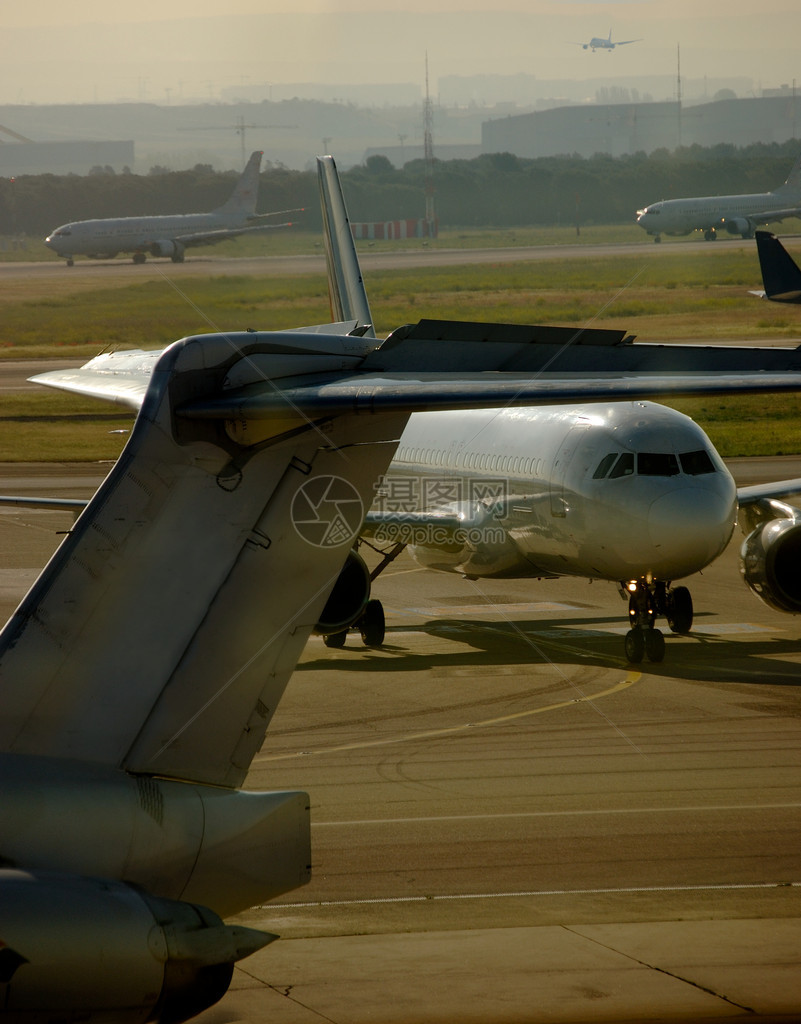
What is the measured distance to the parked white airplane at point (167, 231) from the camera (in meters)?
87.8

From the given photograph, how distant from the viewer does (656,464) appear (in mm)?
22453

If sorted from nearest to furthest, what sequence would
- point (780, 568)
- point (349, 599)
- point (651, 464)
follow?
1. point (651, 464)
2. point (349, 599)
3. point (780, 568)

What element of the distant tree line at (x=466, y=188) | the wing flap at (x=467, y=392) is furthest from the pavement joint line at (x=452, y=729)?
the distant tree line at (x=466, y=188)

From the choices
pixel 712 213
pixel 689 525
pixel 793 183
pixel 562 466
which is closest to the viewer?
pixel 689 525

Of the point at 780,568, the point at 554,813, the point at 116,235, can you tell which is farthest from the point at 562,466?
the point at 116,235

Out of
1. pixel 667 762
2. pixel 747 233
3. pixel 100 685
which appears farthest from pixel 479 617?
pixel 747 233

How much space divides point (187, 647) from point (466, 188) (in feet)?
476

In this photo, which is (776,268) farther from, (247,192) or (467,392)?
(467,392)

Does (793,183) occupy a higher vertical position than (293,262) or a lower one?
higher

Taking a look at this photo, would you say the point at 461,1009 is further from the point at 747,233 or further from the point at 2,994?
the point at 747,233

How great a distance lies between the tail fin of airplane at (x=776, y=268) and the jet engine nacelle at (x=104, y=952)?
4615 cm

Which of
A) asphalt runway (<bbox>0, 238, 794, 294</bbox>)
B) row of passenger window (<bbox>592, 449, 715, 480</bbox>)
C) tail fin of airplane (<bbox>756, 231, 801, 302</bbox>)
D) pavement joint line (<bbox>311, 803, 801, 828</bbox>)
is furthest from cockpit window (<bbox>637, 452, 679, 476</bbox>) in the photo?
asphalt runway (<bbox>0, 238, 794, 294</bbox>)

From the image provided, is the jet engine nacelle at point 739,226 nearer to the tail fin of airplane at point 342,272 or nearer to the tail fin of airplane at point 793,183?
the tail fin of airplane at point 793,183

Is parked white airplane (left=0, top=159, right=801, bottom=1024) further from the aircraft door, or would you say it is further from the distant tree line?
the distant tree line
